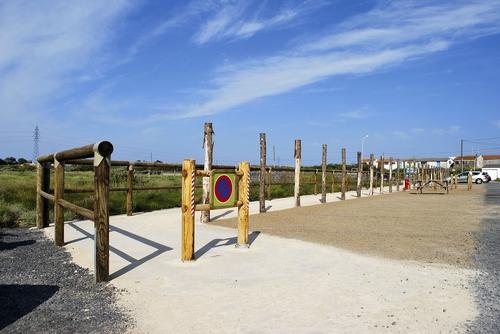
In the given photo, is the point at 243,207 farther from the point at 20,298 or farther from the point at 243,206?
the point at 20,298

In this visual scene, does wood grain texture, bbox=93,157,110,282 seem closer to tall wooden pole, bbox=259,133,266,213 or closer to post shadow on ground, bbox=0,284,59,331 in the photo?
post shadow on ground, bbox=0,284,59,331

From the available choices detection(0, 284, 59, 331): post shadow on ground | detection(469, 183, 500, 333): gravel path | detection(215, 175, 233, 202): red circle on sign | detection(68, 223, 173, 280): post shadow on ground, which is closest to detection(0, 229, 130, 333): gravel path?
detection(0, 284, 59, 331): post shadow on ground

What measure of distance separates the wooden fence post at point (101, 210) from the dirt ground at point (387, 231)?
3.65m

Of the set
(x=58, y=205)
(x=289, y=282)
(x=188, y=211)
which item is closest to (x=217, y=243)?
(x=188, y=211)

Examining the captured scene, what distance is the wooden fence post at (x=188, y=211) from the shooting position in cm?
569

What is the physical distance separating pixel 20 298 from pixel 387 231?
662cm

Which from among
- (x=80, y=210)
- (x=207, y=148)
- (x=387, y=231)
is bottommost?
(x=387, y=231)

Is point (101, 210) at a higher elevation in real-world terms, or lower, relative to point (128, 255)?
higher

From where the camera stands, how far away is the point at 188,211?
578 centimetres

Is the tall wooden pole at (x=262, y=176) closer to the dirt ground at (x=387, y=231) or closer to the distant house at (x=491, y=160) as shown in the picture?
the dirt ground at (x=387, y=231)

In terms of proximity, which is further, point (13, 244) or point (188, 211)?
point (13, 244)

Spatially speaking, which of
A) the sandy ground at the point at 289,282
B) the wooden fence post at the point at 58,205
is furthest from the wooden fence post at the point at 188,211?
the wooden fence post at the point at 58,205

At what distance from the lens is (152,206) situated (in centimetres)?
Result: 1264

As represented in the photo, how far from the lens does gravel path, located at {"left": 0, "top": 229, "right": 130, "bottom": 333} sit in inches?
138
